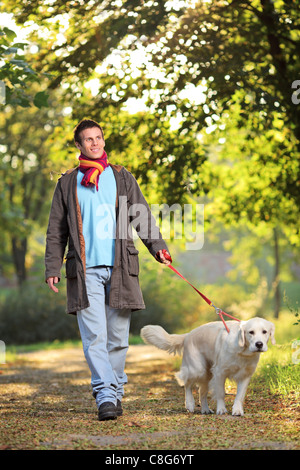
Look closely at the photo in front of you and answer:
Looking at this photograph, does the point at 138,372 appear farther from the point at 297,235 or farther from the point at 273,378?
the point at 297,235

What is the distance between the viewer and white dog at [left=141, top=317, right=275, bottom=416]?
5.26 meters

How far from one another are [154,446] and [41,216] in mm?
22125

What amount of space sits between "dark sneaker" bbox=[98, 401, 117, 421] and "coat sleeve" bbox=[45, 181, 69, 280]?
100 cm

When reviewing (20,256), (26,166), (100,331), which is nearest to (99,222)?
(100,331)

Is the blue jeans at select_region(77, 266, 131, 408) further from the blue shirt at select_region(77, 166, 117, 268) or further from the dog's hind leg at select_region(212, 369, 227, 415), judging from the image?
the dog's hind leg at select_region(212, 369, 227, 415)

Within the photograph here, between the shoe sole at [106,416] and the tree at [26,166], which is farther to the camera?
the tree at [26,166]

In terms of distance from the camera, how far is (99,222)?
507cm

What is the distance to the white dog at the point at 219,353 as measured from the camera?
5.26 m

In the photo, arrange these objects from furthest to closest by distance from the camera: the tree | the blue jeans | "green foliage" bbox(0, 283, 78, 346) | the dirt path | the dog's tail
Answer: the tree
"green foliage" bbox(0, 283, 78, 346)
the dog's tail
the blue jeans
the dirt path

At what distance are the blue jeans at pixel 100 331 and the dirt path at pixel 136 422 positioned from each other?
0.24 metres

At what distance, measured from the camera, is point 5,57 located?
27.5ft

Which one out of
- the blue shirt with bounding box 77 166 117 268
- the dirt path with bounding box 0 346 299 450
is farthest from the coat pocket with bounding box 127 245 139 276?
the dirt path with bounding box 0 346 299 450

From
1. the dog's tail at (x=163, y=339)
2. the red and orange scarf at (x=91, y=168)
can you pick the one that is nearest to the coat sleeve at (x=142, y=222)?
the red and orange scarf at (x=91, y=168)

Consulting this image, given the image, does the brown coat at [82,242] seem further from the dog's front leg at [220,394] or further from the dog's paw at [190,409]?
the dog's paw at [190,409]
